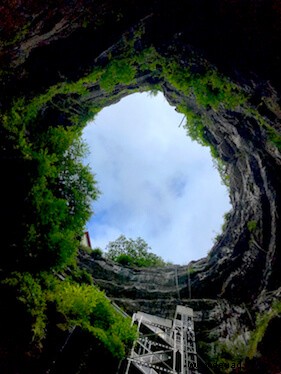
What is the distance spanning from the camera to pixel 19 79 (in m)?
9.09

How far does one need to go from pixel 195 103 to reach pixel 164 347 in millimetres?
11203

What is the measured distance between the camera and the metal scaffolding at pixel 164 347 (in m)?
9.09

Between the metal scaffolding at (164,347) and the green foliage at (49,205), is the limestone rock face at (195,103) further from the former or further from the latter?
the metal scaffolding at (164,347)

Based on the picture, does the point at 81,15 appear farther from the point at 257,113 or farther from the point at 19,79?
the point at 257,113

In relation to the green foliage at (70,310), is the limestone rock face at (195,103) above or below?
above

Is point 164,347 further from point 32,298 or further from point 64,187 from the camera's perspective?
point 64,187

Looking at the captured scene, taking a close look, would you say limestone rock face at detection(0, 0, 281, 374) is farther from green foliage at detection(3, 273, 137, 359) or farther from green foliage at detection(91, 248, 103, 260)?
green foliage at detection(3, 273, 137, 359)

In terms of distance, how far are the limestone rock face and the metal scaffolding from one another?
2143mm

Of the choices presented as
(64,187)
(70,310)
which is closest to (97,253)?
(64,187)

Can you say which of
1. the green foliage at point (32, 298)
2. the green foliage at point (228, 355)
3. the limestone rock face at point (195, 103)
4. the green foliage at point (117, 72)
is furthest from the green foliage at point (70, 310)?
the green foliage at point (117, 72)

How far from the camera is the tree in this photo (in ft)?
64.7

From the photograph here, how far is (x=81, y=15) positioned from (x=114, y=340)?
9.52 meters

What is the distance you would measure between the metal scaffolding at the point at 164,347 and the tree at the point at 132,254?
20.3 feet

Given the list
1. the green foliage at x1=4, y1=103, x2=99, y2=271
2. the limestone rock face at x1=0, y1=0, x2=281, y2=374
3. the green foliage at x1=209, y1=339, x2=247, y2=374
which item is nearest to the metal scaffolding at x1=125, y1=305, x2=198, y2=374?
the green foliage at x1=209, y1=339, x2=247, y2=374
